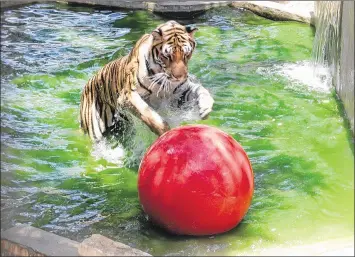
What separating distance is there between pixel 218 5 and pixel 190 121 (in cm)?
594

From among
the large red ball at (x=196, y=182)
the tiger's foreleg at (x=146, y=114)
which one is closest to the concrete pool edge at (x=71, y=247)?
the large red ball at (x=196, y=182)

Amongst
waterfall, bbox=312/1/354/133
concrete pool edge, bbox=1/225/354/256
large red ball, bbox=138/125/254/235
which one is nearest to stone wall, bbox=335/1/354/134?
waterfall, bbox=312/1/354/133

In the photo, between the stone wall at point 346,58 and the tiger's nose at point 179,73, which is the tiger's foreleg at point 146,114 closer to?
the tiger's nose at point 179,73

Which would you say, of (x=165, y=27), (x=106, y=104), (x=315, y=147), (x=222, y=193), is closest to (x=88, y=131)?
(x=106, y=104)

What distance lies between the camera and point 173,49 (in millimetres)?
4695

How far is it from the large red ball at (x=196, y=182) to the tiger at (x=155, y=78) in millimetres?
668

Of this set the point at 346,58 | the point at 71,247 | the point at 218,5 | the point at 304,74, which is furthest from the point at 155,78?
the point at 218,5

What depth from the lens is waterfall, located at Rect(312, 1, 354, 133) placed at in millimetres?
6020

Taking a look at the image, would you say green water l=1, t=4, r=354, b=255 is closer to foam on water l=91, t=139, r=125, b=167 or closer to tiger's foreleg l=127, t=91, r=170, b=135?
foam on water l=91, t=139, r=125, b=167

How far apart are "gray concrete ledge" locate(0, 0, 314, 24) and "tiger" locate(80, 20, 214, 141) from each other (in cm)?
575

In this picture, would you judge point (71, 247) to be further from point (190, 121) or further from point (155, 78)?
point (190, 121)

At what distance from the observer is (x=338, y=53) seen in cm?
727

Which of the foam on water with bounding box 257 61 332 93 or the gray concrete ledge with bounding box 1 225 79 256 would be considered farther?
the foam on water with bounding box 257 61 332 93

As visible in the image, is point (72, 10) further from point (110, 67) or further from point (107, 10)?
point (110, 67)
